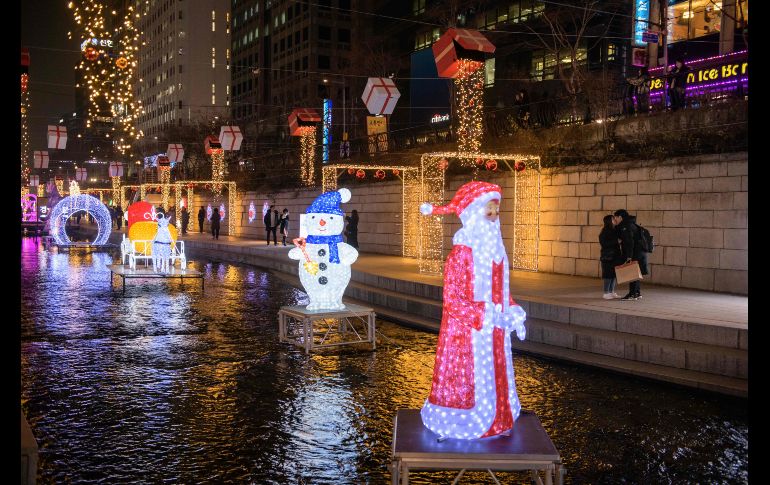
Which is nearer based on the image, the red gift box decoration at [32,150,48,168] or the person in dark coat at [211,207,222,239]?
the person in dark coat at [211,207,222,239]

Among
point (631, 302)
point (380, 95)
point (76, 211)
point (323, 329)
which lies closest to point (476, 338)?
point (323, 329)

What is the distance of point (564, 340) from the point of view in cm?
1034

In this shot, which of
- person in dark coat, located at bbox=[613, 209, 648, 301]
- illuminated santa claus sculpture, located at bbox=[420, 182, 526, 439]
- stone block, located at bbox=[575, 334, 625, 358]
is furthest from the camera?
person in dark coat, located at bbox=[613, 209, 648, 301]

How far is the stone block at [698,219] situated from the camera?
1338 cm

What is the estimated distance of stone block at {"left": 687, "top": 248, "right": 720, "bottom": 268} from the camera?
43.7 ft

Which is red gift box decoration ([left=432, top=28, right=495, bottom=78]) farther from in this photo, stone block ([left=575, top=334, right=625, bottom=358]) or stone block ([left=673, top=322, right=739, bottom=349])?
stone block ([left=673, top=322, right=739, bottom=349])

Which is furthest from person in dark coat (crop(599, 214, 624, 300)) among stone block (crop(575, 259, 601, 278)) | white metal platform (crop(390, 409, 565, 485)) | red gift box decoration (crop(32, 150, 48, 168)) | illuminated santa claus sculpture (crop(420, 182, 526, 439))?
red gift box decoration (crop(32, 150, 48, 168))

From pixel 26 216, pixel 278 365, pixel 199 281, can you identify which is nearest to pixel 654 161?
pixel 278 365

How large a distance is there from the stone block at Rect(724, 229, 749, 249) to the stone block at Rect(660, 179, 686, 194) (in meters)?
1.42

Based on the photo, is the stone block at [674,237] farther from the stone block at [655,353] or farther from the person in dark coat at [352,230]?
the person in dark coat at [352,230]

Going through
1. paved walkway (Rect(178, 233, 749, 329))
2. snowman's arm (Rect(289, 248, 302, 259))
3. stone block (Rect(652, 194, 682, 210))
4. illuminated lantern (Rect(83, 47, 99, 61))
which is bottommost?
paved walkway (Rect(178, 233, 749, 329))

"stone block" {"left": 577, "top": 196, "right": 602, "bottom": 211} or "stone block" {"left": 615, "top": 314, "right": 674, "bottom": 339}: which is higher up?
"stone block" {"left": 577, "top": 196, "right": 602, "bottom": 211}

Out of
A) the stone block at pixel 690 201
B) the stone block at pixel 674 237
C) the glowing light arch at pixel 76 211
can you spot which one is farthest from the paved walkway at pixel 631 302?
the glowing light arch at pixel 76 211
